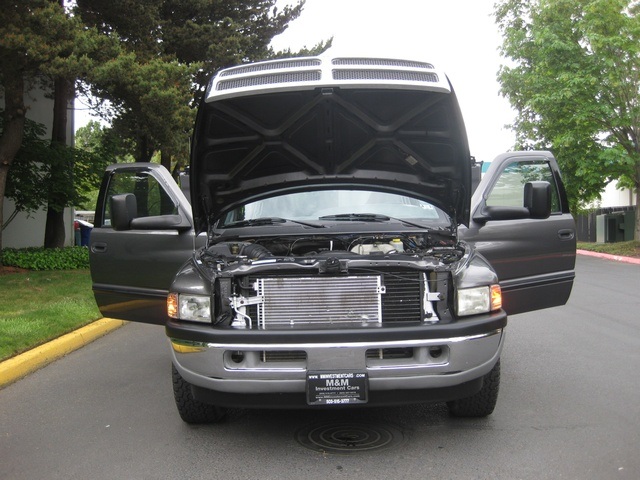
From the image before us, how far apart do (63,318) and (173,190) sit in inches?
136

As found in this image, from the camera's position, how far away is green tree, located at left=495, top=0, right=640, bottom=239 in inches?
861

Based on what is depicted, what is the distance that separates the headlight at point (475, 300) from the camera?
3.88m

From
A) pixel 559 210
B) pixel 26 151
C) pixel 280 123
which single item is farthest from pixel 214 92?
pixel 26 151

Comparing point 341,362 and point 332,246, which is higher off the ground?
point 332,246

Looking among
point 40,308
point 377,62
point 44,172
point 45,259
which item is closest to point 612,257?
point 45,259

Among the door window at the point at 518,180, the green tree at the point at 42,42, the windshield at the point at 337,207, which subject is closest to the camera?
the windshield at the point at 337,207

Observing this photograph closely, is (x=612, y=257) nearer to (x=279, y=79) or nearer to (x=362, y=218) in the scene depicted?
(x=362, y=218)

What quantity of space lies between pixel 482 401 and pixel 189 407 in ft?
6.30

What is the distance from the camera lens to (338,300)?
389 cm

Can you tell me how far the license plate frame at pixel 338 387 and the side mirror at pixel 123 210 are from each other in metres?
2.35

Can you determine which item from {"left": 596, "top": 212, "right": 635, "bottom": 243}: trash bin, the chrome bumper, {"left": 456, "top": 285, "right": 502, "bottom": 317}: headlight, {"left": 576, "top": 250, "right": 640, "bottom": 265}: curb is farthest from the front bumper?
{"left": 596, "top": 212, "right": 635, "bottom": 243}: trash bin

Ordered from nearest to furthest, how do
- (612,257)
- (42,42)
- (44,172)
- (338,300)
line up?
(338,300)
(42,42)
(44,172)
(612,257)

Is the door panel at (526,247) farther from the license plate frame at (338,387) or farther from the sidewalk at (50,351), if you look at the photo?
the sidewalk at (50,351)

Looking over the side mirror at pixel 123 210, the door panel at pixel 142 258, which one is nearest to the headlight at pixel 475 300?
the door panel at pixel 142 258
